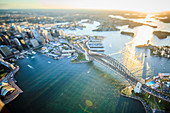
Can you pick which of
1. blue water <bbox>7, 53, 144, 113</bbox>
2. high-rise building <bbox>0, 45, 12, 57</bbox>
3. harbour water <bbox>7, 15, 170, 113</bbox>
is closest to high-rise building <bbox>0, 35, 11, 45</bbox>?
high-rise building <bbox>0, 45, 12, 57</bbox>

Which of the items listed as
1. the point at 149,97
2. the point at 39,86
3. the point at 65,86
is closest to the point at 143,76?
the point at 149,97

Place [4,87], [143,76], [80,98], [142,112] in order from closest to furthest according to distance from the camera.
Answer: [142,112], [80,98], [4,87], [143,76]

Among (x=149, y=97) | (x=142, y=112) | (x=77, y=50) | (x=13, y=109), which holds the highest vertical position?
(x=77, y=50)

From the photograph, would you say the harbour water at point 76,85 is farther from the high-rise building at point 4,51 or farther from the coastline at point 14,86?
the high-rise building at point 4,51

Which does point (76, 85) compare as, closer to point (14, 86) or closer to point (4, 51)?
point (14, 86)

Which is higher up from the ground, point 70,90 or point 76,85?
point 76,85

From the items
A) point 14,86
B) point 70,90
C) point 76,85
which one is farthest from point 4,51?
point 76,85

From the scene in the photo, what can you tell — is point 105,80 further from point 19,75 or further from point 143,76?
point 19,75

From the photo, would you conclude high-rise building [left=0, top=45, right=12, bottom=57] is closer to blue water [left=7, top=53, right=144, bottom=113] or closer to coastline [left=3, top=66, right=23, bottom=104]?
blue water [left=7, top=53, right=144, bottom=113]
